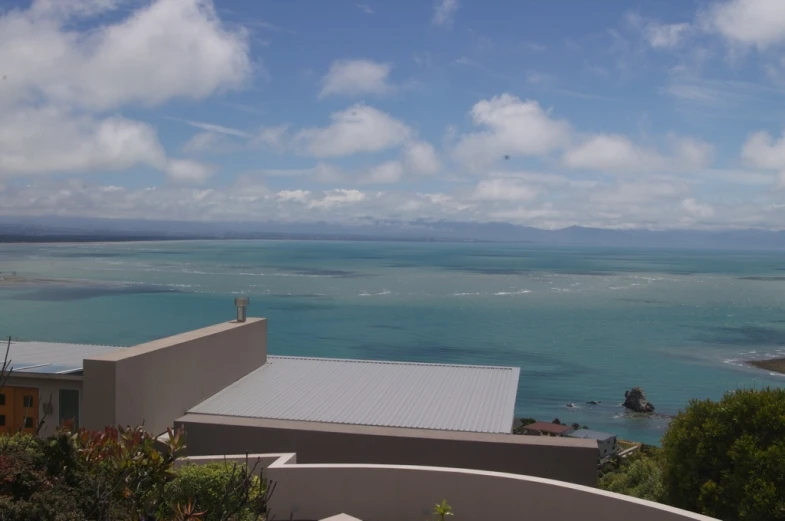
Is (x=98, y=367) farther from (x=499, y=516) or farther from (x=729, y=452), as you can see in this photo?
(x=729, y=452)

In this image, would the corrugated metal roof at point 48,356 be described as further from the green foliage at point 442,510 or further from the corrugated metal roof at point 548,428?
the corrugated metal roof at point 548,428

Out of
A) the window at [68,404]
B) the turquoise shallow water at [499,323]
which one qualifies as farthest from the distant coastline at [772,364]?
A: the window at [68,404]

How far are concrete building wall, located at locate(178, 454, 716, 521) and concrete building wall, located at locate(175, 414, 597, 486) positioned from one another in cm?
179

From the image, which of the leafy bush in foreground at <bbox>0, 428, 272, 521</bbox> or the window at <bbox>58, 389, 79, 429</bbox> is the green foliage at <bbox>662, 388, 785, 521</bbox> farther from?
the window at <bbox>58, 389, 79, 429</bbox>

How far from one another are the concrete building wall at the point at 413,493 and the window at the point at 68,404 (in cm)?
302

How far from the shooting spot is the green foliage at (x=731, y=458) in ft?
22.0

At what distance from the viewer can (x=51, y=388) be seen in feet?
29.2

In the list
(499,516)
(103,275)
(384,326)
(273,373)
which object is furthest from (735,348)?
(103,275)

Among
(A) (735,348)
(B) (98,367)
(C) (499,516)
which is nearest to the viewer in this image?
(C) (499,516)

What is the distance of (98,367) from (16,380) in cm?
167

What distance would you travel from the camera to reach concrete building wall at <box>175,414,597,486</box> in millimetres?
8508

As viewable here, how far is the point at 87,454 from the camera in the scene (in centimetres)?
589

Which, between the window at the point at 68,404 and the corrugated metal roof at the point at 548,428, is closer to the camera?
the window at the point at 68,404

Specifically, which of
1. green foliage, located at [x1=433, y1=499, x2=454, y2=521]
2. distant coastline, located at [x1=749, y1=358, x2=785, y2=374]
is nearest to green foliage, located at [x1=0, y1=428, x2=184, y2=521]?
green foliage, located at [x1=433, y1=499, x2=454, y2=521]
